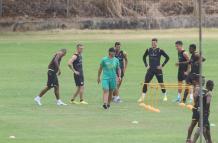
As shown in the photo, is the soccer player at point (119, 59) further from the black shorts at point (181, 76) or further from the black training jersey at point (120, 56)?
the black shorts at point (181, 76)

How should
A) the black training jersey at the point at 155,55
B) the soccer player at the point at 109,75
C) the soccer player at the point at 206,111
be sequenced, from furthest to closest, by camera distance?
the black training jersey at the point at 155,55, the soccer player at the point at 109,75, the soccer player at the point at 206,111

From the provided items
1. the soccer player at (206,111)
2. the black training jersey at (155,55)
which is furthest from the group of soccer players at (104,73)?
the soccer player at (206,111)

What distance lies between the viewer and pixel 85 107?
→ 25.2 meters

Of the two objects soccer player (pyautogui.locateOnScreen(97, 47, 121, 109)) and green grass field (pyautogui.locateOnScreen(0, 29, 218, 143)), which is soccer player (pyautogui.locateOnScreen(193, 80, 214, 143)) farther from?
soccer player (pyautogui.locateOnScreen(97, 47, 121, 109))

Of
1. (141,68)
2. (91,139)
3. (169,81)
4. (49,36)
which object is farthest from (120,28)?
(91,139)

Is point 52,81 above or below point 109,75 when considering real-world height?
below

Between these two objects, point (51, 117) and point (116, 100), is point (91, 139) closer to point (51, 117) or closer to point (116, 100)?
point (51, 117)

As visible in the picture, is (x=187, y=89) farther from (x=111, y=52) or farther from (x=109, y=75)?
(x=111, y=52)

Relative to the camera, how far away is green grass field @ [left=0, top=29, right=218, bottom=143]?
64.0 feet

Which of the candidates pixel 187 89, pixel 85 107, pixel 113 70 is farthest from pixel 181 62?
pixel 85 107

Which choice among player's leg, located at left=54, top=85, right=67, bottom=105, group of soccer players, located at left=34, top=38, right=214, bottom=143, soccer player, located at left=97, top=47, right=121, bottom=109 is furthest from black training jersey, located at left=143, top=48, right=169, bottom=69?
player's leg, located at left=54, top=85, right=67, bottom=105

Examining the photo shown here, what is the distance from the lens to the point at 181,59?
86.2 feet

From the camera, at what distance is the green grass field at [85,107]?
1952 cm

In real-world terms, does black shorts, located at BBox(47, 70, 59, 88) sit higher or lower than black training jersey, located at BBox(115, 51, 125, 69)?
lower
